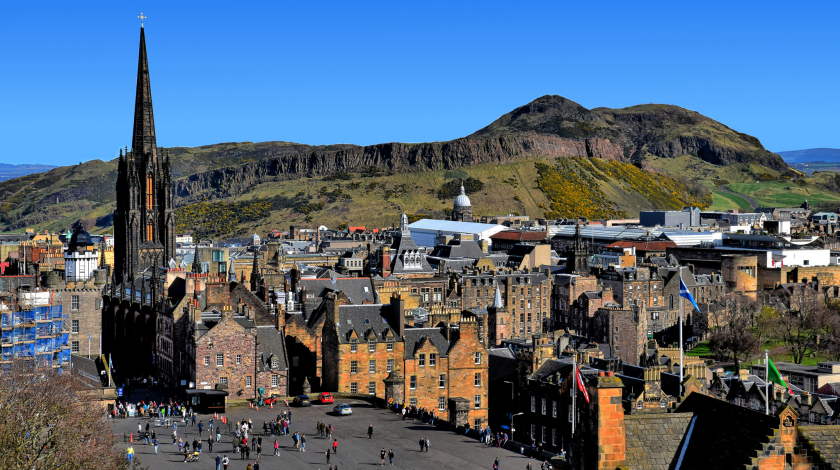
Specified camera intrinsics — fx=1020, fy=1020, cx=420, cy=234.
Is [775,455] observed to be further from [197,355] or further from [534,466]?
[197,355]

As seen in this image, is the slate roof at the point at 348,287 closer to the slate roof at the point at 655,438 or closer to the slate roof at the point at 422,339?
the slate roof at the point at 422,339

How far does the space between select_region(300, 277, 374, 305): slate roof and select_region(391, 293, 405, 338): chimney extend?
19.8 meters

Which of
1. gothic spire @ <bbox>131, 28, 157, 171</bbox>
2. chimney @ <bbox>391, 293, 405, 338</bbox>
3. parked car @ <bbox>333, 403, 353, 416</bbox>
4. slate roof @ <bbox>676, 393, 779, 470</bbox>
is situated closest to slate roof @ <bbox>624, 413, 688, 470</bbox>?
slate roof @ <bbox>676, 393, 779, 470</bbox>

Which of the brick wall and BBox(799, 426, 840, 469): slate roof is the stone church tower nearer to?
the brick wall

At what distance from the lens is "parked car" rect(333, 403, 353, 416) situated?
2801 inches

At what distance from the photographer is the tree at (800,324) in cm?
12238

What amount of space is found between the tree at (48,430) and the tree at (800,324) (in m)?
84.2

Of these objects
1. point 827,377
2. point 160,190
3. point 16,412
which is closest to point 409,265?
point 160,190

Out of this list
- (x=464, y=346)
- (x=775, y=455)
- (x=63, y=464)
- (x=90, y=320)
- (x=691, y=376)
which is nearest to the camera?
(x=775, y=455)

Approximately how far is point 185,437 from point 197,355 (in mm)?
12960

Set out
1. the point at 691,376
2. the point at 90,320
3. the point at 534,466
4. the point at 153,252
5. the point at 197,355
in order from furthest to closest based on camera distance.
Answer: the point at 153,252, the point at 90,320, the point at 197,355, the point at 691,376, the point at 534,466

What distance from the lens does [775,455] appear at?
28.6 metres

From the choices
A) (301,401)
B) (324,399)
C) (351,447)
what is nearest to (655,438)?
(351,447)

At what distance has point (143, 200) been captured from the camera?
136 meters
